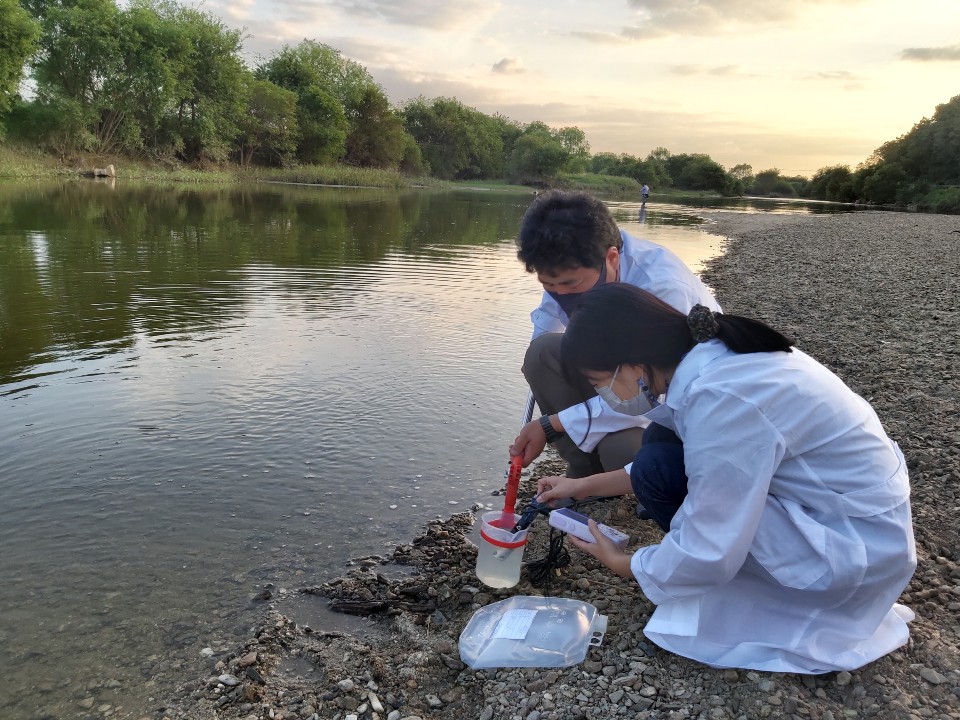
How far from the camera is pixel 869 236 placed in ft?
78.6

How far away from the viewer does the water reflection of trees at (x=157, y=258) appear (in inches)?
313

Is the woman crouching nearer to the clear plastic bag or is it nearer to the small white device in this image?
the clear plastic bag

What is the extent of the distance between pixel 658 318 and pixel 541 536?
1.96 m

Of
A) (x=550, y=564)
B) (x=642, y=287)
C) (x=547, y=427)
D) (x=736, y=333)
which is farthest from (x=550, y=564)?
(x=736, y=333)

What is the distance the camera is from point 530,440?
3627mm

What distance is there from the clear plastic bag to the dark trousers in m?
0.52

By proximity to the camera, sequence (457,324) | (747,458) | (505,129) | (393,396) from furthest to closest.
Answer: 1. (505,129)
2. (457,324)
3. (393,396)
4. (747,458)

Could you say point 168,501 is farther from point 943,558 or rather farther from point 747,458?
point 943,558

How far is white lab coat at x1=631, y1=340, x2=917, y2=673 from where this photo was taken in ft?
6.56

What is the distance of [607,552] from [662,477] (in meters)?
0.38

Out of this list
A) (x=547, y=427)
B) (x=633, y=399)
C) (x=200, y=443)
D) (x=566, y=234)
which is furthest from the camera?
(x=200, y=443)

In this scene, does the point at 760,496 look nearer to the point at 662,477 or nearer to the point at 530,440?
the point at 662,477

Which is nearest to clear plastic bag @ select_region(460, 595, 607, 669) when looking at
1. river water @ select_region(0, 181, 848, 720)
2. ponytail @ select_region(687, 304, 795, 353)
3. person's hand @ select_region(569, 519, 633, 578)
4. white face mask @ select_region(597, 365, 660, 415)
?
person's hand @ select_region(569, 519, 633, 578)

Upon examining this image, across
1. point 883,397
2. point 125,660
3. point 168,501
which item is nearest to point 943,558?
point 883,397
